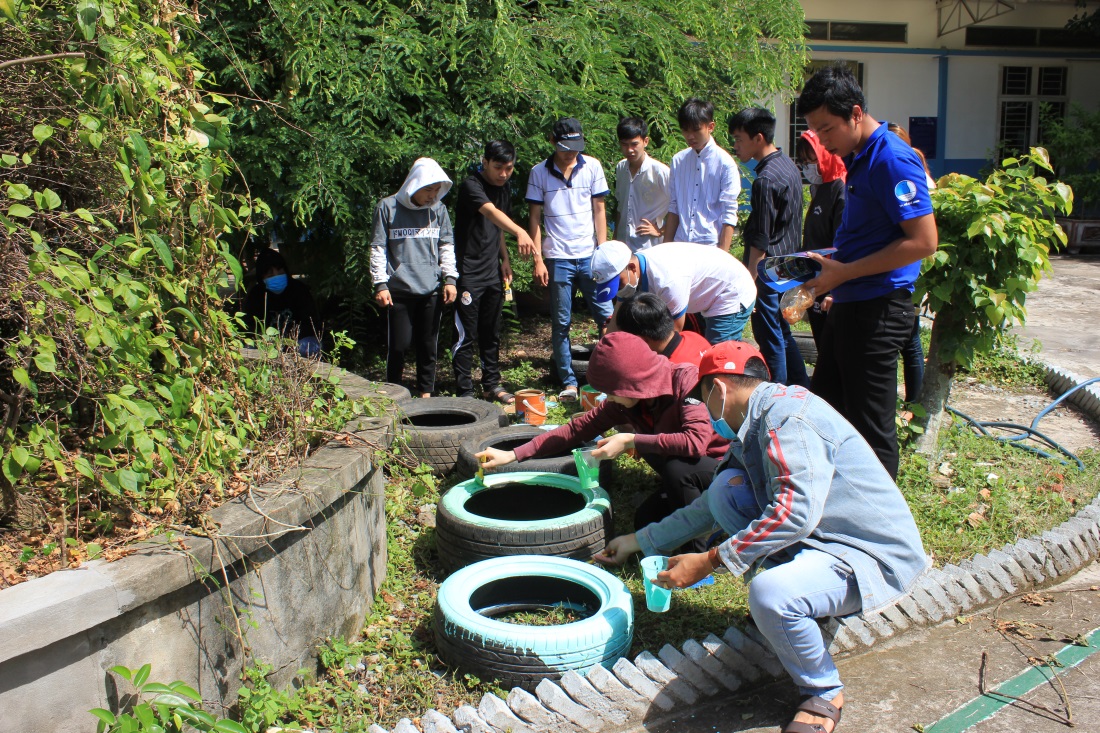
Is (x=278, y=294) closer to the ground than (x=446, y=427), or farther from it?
farther from it

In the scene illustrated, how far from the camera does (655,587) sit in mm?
3035

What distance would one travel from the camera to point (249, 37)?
688cm

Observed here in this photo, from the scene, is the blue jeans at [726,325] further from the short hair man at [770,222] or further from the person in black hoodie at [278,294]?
the person in black hoodie at [278,294]

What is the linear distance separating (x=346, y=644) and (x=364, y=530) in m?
0.44

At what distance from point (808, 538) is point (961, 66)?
18.4 m

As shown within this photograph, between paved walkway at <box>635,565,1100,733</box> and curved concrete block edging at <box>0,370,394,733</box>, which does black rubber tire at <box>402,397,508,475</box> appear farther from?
paved walkway at <box>635,565,1100,733</box>

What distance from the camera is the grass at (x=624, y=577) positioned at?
3070mm

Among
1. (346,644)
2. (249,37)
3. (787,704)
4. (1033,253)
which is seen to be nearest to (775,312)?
(1033,253)

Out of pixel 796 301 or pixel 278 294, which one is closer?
pixel 796 301

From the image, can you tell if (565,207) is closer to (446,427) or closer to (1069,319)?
(446,427)

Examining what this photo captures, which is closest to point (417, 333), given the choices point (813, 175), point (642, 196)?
point (642, 196)

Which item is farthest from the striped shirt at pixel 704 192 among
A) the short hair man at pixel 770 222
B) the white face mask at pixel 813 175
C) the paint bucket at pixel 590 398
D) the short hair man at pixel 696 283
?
the paint bucket at pixel 590 398

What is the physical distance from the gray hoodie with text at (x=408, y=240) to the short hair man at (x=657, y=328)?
2.00 metres

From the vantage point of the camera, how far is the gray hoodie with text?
5902 mm
